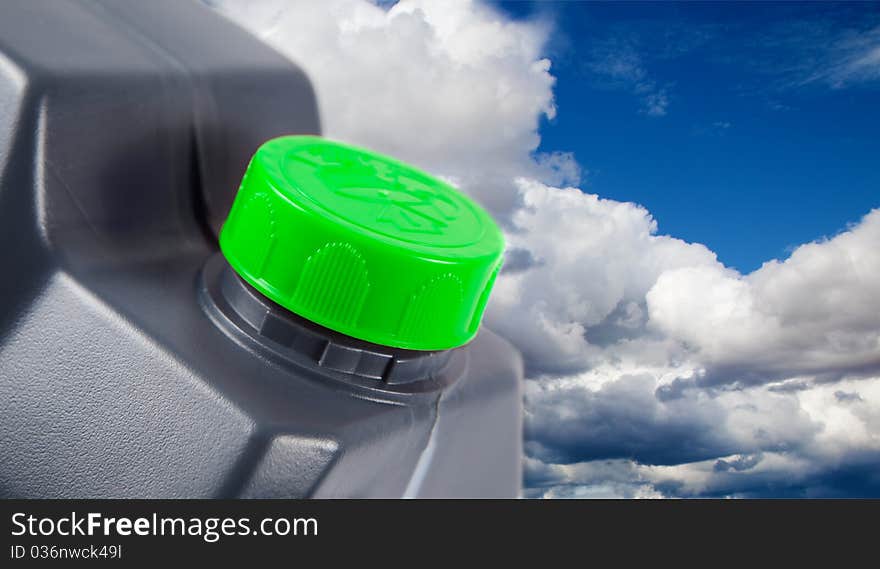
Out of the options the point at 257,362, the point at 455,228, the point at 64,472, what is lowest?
the point at 64,472

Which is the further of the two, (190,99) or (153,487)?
(190,99)

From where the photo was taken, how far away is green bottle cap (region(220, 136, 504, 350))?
46cm

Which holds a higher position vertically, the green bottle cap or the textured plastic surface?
the green bottle cap

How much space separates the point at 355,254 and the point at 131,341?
12 centimetres

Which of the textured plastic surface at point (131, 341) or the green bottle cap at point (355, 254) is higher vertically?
the green bottle cap at point (355, 254)

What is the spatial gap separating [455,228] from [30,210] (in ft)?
0.73

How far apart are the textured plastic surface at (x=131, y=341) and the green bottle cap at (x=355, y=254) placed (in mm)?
40

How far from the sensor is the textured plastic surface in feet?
1.49

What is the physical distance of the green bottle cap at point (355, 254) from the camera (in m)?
0.46

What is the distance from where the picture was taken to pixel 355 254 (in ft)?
1.49

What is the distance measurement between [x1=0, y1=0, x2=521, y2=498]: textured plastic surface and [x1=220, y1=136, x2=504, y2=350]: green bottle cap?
4cm

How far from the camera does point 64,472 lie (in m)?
0.48
